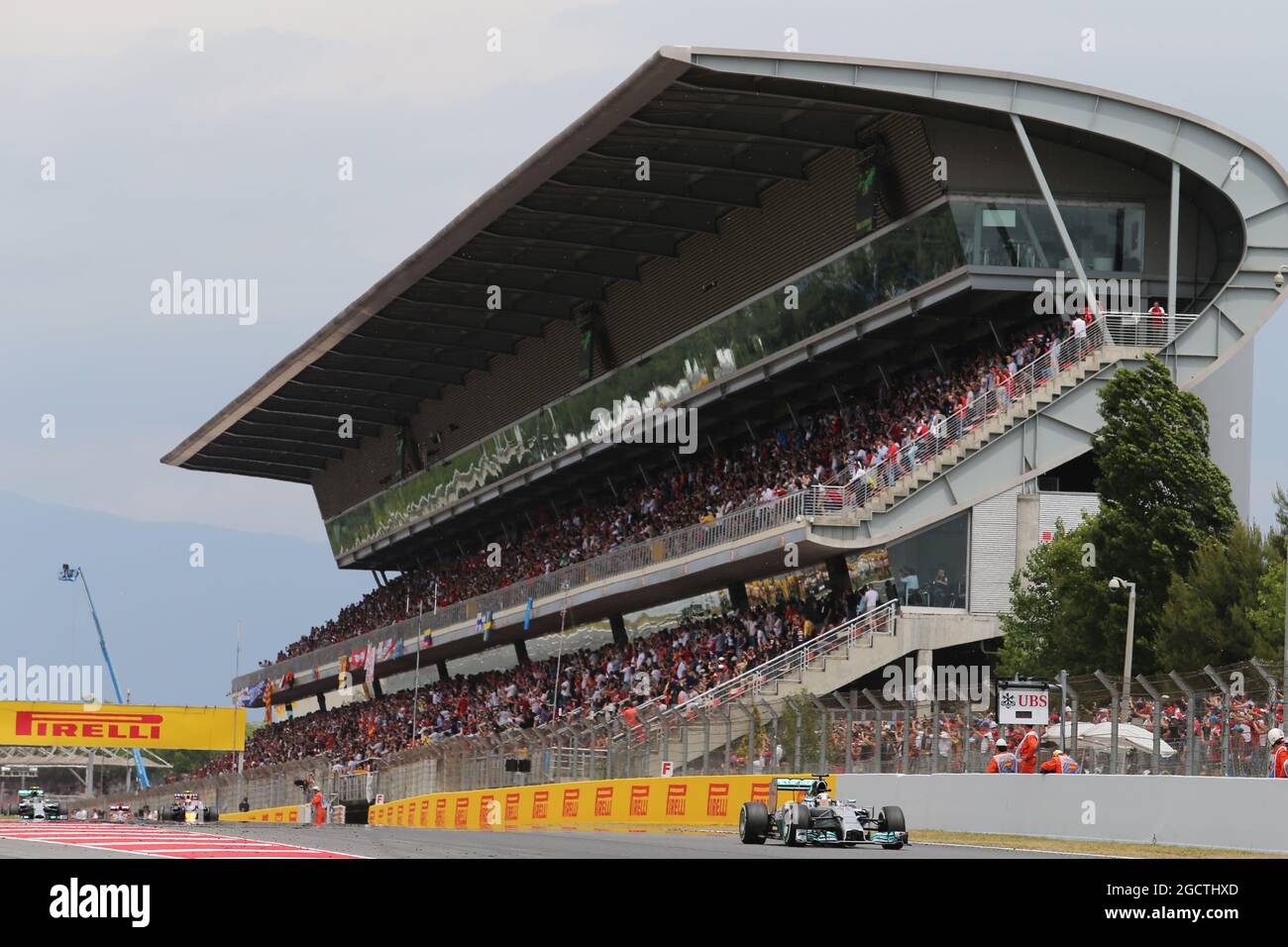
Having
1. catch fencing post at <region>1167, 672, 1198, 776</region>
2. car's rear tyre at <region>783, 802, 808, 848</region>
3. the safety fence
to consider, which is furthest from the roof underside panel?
catch fencing post at <region>1167, 672, 1198, 776</region>

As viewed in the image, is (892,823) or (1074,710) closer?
(892,823)

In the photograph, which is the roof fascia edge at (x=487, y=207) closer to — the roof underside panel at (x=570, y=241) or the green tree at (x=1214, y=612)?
the roof underside panel at (x=570, y=241)

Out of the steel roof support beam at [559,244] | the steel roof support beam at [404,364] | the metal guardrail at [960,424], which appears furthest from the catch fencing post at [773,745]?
the steel roof support beam at [404,364]

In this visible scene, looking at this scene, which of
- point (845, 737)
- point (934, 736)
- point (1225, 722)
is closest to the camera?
point (1225, 722)

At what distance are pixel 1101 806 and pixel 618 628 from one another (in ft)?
107

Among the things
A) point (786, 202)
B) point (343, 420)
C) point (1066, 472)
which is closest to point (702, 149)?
point (786, 202)

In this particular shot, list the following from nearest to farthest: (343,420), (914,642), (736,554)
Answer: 1. (914,642)
2. (736,554)
3. (343,420)

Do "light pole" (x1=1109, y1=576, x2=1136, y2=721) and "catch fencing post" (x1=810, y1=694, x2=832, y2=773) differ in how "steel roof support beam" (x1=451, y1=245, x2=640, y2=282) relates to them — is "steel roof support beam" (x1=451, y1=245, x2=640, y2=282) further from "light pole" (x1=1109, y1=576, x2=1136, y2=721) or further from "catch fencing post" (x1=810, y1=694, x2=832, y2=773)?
"catch fencing post" (x1=810, y1=694, x2=832, y2=773)

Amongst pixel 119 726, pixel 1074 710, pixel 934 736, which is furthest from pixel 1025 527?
pixel 119 726

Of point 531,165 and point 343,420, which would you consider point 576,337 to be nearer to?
point 531,165

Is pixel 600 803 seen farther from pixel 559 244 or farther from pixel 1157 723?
pixel 559 244

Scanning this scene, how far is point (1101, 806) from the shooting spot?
24.4 metres

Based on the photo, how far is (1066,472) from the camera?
44.2 metres

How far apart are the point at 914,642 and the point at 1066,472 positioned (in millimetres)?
5572
